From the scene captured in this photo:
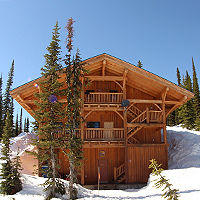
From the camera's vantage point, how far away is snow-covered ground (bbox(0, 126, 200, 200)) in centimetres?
1224

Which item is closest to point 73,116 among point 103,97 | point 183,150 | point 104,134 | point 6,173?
point 6,173

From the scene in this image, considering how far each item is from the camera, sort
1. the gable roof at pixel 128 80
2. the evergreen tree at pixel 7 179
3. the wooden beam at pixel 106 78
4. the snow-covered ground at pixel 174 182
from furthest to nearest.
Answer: the wooden beam at pixel 106 78, the gable roof at pixel 128 80, the evergreen tree at pixel 7 179, the snow-covered ground at pixel 174 182

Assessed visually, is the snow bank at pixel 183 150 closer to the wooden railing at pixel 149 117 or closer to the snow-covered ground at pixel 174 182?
the snow-covered ground at pixel 174 182

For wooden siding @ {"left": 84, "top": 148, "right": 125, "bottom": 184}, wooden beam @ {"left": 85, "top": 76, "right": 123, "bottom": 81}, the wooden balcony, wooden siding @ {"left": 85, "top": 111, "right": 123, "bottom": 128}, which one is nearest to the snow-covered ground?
wooden siding @ {"left": 84, "top": 148, "right": 125, "bottom": 184}

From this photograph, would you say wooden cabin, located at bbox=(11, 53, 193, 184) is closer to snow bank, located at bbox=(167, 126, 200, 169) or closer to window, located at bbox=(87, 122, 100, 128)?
window, located at bbox=(87, 122, 100, 128)

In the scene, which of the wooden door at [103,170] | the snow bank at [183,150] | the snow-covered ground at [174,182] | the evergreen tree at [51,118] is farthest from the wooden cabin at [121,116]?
the evergreen tree at [51,118]

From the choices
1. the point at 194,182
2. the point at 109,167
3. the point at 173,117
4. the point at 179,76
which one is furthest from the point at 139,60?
the point at 194,182

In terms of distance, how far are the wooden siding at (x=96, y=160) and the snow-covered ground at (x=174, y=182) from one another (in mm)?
3758

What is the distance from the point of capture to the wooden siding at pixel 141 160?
1858 cm

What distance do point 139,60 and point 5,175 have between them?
128 feet

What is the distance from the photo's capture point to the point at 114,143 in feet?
62.7

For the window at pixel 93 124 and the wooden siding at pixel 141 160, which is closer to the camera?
the wooden siding at pixel 141 160

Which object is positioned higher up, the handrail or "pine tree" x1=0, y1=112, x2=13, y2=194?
the handrail

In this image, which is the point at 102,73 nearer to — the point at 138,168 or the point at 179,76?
the point at 138,168
